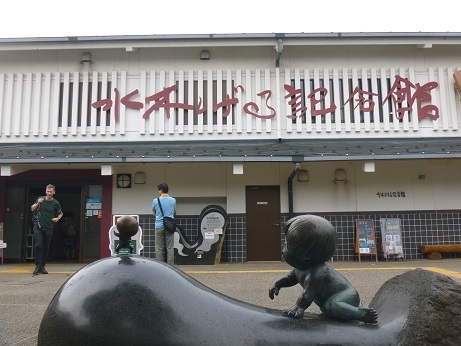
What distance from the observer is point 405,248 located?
11688mm

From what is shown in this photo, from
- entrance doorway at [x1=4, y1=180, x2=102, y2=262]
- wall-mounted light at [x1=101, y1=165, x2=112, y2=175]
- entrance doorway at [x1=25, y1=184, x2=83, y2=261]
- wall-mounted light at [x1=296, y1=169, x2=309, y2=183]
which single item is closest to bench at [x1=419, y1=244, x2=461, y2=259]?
wall-mounted light at [x1=296, y1=169, x2=309, y2=183]

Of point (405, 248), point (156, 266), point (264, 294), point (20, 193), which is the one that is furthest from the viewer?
point (20, 193)

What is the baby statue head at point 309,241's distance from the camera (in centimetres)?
170

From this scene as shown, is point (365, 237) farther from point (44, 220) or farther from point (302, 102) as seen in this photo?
point (44, 220)

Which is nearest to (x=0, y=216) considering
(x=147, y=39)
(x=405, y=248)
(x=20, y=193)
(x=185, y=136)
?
(x=20, y=193)

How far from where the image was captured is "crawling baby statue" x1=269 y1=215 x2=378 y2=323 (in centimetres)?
169

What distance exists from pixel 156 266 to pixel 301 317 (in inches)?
23.6

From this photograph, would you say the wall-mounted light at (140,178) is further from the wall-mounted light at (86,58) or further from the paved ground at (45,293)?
the paved ground at (45,293)

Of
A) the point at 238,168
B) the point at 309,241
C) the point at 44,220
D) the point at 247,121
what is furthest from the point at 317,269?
the point at 247,121

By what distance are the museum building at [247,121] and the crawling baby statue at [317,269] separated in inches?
385

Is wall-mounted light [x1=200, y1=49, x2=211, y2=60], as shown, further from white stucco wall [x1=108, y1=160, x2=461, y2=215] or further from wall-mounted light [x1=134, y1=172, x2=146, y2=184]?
wall-mounted light [x1=134, y1=172, x2=146, y2=184]

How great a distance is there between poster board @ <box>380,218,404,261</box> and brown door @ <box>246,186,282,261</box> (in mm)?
2806

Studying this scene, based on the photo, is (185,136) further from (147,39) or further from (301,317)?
(301,317)

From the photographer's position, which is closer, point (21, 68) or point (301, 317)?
point (301, 317)
